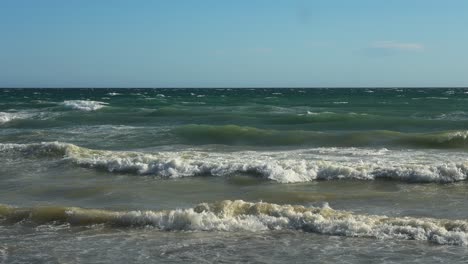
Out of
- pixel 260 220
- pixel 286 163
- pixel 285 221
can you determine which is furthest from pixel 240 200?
pixel 286 163

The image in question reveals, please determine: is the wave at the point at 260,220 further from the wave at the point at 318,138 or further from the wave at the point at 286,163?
the wave at the point at 318,138

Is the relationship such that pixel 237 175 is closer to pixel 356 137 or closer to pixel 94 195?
pixel 94 195

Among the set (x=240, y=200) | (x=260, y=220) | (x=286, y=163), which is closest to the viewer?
(x=260, y=220)

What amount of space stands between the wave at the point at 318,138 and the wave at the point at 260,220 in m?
10.9

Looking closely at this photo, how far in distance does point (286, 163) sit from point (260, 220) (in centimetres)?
554

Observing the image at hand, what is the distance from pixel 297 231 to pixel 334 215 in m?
0.77

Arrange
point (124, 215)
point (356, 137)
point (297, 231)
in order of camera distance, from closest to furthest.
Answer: point (297, 231)
point (124, 215)
point (356, 137)

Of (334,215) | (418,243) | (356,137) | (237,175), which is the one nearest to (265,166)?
(237,175)

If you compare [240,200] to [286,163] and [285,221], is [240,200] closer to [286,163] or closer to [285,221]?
[285,221]

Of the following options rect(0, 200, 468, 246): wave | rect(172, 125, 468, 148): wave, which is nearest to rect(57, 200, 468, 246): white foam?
rect(0, 200, 468, 246): wave

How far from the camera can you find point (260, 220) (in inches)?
367

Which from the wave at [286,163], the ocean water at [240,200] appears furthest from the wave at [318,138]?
the wave at [286,163]

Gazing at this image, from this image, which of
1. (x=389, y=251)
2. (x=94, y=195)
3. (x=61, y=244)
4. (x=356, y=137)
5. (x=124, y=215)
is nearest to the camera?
(x=389, y=251)

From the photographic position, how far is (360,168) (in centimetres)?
1402
